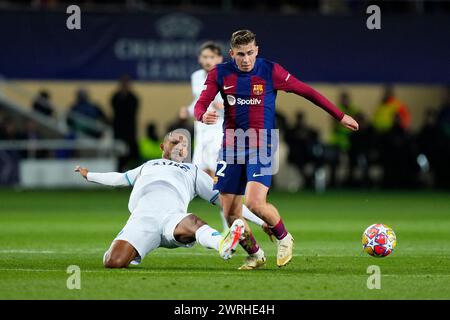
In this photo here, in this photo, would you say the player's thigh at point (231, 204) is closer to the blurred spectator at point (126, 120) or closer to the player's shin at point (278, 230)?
the player's shin at point (278, 230)

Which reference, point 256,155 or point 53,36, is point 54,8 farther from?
A: point 256,155

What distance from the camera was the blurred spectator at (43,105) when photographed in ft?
86.3

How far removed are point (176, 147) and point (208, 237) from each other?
128cm

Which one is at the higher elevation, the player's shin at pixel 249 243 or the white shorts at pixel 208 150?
the white shorts at pixel 208 150

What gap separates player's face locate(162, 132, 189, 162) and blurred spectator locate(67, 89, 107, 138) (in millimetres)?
14848

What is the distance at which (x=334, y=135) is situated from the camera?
26734 mm

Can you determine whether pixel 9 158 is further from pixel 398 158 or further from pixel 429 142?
pixel 429 142

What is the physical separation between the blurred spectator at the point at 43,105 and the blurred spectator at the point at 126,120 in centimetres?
222

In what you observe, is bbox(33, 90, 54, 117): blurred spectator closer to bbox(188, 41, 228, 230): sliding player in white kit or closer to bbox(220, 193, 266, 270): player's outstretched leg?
bbox(188, 41, 228, 230): sliding player in white kit

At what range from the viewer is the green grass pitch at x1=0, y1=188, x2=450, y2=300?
8.86 m

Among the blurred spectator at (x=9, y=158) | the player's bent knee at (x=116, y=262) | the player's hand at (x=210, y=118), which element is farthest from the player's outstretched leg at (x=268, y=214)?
the blurred spectator at (x=9, y=158)

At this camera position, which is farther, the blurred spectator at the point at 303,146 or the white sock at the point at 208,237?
the blurred spectator at the point at 303,146

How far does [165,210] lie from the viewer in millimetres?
10586

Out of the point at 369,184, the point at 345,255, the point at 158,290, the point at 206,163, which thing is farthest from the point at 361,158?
the point at 158,290
